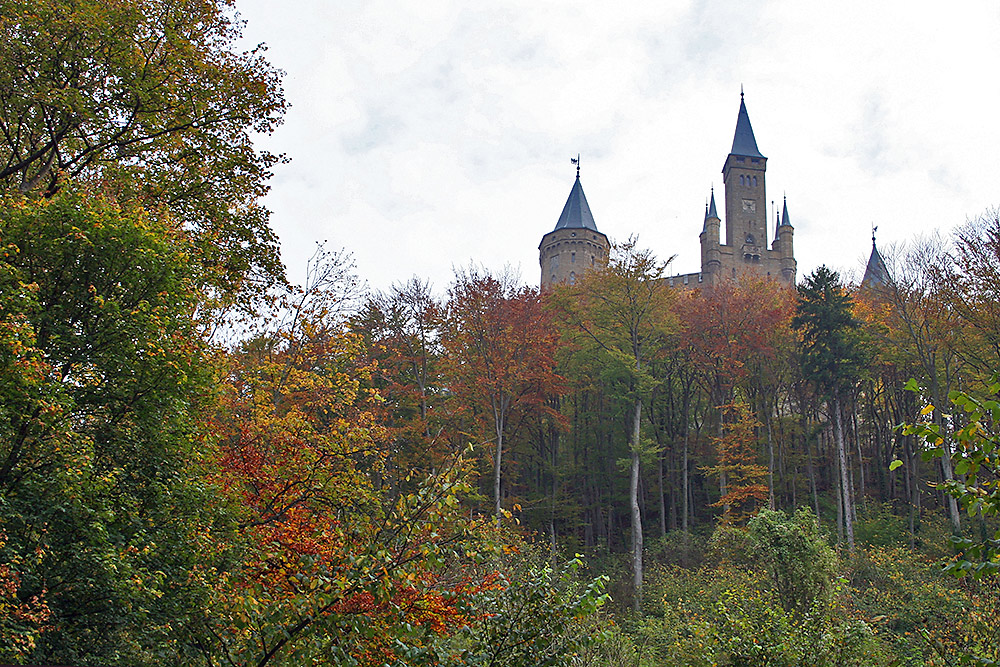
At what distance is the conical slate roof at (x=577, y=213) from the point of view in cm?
5809

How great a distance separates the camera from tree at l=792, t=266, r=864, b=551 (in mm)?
25078

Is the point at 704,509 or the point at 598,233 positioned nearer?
the point at 704,509

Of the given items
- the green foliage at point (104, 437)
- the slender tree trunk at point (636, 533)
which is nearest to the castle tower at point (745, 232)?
the slender tree trunk at point (636, 533)

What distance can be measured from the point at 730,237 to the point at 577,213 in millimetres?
11535

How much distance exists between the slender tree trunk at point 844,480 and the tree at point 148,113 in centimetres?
1820

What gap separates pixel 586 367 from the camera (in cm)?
2908

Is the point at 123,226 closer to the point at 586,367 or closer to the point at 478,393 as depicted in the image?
the point at 478,393

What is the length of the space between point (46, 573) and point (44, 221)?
3486 millimetres

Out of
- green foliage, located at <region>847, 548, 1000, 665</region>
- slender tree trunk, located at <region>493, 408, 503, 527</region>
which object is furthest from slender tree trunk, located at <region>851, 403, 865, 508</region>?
slender tree trunk, located at <region>493, 408, 503, 527</region>

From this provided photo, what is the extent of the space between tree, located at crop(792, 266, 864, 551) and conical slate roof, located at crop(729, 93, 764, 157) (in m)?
35.4

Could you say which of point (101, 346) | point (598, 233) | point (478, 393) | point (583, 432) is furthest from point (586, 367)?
point (598, 233)

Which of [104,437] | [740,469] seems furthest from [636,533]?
[104,437]

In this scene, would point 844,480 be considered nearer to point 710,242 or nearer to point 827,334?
point 827,334

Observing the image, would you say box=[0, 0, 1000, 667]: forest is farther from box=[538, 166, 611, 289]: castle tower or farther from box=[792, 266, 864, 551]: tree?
box=[538, 166, 611, 289]: castle tower
